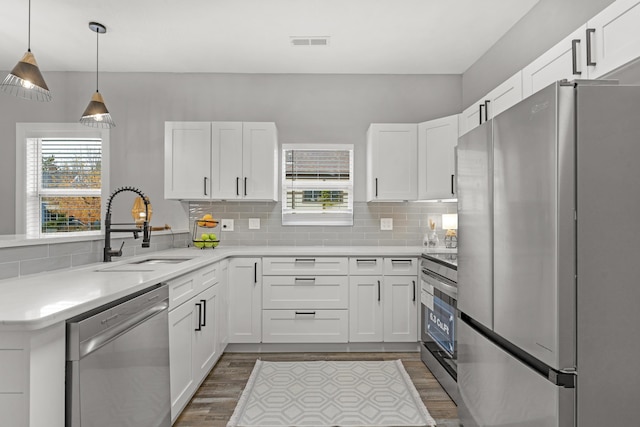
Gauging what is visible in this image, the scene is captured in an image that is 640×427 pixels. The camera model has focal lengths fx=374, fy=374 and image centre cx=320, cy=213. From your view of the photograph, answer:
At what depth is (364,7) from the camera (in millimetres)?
2746

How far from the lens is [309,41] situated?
3266mm

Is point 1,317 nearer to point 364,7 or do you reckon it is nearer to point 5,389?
point 5,389

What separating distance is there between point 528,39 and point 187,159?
10.0ft

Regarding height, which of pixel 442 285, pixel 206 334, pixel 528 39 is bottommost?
pixel 206 334

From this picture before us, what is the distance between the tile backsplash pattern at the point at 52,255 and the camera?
1681mm

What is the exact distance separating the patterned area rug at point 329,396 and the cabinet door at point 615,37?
204 centimetres

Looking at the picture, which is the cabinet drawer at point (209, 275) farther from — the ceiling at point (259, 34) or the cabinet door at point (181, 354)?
the ceiling at point (259, 34)

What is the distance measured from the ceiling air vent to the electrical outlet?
186 centimetres

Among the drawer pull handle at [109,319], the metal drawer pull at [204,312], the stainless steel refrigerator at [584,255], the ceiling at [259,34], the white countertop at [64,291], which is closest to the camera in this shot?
the white countertop at [64,291]

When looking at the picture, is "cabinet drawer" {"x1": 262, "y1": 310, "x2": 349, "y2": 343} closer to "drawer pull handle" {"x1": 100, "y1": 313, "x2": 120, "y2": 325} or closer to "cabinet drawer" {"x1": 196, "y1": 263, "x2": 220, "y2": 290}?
"cabinet drawer" {"x1": 196, "y1": 263, "x2": 220, "y2": 290}

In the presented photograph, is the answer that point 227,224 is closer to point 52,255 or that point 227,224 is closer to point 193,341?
point 193,341

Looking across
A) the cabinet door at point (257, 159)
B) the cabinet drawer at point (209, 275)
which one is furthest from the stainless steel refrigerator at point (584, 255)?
the cabinet door at point (257, 159)

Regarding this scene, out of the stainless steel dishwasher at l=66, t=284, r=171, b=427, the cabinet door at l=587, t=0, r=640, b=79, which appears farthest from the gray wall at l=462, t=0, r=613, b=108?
the stainless steel dishwasher at l=66, t=284, r=171, b=427

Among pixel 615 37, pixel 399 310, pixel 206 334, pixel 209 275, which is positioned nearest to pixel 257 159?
pixel 209 275
